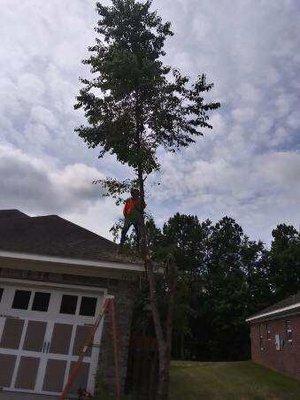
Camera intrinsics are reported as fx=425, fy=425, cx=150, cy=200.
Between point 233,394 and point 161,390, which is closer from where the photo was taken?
point 161,390

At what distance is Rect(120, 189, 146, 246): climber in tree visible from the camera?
39.1 ft

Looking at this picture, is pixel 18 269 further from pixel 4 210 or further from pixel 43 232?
pixel 4 210

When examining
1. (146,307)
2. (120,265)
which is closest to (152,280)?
(120,265)

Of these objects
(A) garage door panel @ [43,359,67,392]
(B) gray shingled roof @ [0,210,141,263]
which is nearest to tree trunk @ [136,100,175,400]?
(B) gray shingled roof @ [0,210,141,263]

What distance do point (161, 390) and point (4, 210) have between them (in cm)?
1063

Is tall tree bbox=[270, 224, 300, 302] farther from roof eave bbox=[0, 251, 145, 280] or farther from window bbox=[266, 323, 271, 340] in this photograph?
roof eave bbox=[0, 251, 145, 280]

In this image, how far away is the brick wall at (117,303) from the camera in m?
10.9

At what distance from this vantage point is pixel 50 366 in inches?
436

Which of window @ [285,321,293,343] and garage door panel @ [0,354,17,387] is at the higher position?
window @ [285,321,293,343]

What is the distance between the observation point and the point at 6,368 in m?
11.0

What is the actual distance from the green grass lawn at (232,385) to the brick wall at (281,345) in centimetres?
74

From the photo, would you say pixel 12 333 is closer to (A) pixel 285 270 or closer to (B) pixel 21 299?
(B) pixel 21 299

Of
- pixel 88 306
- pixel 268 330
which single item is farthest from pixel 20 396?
pixel 268 330

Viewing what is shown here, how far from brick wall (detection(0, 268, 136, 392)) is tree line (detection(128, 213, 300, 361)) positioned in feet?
81.2
